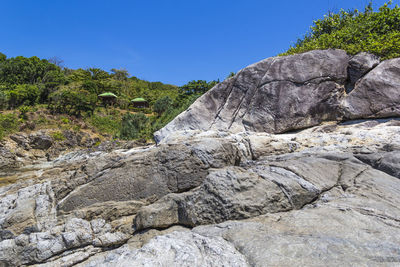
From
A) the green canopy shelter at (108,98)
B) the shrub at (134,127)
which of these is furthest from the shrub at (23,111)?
the green canopy shelter at (108,98)

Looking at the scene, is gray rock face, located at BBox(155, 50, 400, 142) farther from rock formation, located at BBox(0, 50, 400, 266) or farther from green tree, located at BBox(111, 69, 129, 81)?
green tree, located at BBox(111, 69, 129, 81)

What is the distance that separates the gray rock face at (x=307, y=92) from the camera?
31.4ft

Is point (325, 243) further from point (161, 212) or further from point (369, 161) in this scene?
point (369, 161)

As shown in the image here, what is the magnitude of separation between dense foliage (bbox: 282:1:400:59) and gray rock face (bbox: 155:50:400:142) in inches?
28.1

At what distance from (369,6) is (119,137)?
3414 cm

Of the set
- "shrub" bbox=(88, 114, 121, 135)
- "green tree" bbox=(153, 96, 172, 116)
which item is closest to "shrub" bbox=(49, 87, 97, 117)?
"shrub" bbox=(88, 114, 121, 135)

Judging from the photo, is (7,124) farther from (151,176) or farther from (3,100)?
(151,176)

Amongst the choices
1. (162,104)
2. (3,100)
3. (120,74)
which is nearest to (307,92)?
(162,104)

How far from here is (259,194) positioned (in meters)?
4.64

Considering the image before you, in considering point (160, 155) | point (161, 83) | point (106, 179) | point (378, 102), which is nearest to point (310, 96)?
point (378, 102)

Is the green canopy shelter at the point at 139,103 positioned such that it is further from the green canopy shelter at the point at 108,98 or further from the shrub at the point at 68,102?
the shrub at the point at 68,102

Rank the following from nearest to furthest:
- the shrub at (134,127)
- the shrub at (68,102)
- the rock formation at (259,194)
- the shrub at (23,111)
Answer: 1. the rock formation at (259,194)
2. the shrub at (23,111)
3. the shrub at (134,127)
4. the shrub at (68,102)

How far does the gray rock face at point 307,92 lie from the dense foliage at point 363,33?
28.1 inches

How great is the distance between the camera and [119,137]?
125 feet
